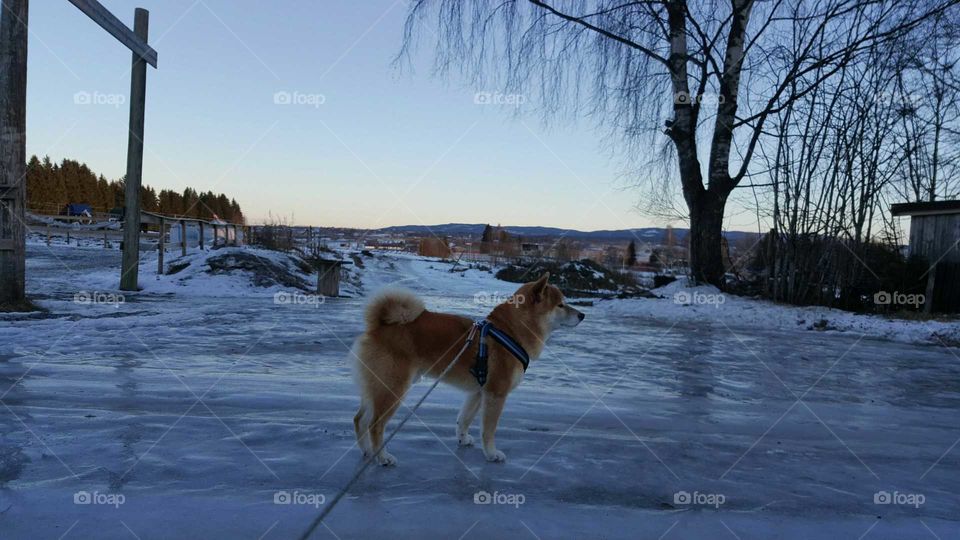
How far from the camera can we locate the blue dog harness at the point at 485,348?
160 inches

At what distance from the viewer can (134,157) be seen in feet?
42.0

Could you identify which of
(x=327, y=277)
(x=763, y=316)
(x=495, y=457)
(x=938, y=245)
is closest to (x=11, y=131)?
(x=327, y=277)

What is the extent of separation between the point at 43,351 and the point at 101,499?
15.8 feet

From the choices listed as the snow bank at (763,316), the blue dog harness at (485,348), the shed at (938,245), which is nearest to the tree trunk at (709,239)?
the snow bank at (763,316)

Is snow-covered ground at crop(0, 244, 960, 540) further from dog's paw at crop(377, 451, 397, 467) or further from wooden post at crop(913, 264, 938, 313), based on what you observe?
wooden post at crop(913, 264, 938, 313)

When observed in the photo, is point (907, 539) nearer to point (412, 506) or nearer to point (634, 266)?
point (412, 506)

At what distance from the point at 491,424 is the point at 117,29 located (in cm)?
1198

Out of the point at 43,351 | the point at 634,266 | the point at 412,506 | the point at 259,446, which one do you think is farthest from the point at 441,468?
the point at 634,266

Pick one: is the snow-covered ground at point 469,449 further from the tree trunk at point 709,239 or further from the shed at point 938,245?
the tree trunk at point 709,239

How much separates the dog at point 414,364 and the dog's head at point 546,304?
32cm

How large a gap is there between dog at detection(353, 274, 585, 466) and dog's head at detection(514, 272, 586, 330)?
0.32m

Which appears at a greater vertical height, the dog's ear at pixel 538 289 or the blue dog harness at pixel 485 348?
the dog's ear at pixel 538 289

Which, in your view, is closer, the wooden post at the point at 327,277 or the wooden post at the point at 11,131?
the wooden post at the point at 11,131

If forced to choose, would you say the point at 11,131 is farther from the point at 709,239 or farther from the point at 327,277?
the point at 709,239
